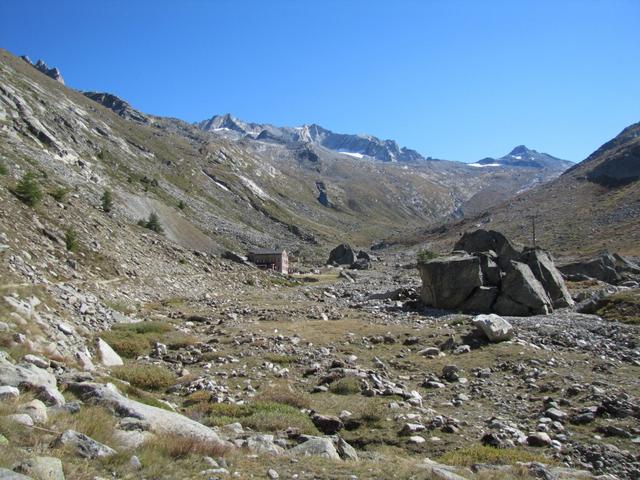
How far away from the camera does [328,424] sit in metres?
13.1

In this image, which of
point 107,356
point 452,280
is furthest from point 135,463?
point 452,280

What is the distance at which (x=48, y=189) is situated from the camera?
4256cm

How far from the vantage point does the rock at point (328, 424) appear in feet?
42.4

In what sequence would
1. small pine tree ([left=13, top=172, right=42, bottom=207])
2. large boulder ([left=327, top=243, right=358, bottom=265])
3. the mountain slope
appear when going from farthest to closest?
large boulder ([left=327, top=243, right=358, bottom=265]) → the mountain slope → small pine tree ([left=13, top=172, right=42, bottom=207])

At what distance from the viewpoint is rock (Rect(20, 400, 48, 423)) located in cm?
780

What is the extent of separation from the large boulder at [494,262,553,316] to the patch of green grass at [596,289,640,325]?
3829mm

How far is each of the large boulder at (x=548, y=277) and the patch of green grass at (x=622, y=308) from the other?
155 inches

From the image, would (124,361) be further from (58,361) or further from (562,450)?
(562,450)

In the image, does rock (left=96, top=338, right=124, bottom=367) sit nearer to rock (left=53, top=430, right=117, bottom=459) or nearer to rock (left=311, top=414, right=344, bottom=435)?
rock (left=311, top=414, right=344, bottom=435)

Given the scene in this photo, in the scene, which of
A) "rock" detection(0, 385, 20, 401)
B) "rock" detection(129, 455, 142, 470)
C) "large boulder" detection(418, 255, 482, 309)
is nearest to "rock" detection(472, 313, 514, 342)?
"large boulder" detection(418, 255, 482, 309)

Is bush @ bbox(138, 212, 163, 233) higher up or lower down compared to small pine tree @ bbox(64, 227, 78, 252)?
higher up

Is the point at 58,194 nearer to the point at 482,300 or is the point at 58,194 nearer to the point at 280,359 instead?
the point at 280,359

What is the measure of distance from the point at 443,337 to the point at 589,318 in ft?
39.6

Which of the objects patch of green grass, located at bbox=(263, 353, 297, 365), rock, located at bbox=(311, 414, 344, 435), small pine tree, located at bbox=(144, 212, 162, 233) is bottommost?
rock, located at bbox=(311, 414, 344, 435)
